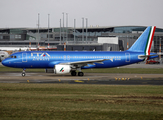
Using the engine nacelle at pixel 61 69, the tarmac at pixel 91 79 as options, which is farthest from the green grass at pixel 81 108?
the engine nacelle at pixel 61 69

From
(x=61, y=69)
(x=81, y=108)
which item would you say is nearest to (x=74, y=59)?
(x=61, y=69)

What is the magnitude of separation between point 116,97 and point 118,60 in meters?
23.7

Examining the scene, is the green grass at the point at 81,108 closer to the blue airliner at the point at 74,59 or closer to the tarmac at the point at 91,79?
the tarmac at the point at 91,79

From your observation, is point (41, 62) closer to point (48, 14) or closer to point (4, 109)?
point (4, 109)

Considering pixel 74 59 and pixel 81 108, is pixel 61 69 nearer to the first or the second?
pixel 74 59

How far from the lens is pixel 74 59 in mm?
42125

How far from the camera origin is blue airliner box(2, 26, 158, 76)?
133 feet

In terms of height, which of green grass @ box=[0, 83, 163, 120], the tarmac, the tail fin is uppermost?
the tail fin

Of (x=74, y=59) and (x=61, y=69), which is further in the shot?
(x=74, y=59)

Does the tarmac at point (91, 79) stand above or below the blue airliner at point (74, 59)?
below

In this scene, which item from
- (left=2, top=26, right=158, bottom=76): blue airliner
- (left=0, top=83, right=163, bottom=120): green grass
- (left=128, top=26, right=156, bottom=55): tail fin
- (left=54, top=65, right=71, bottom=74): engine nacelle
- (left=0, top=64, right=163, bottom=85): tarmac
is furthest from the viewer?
(left=128, top=26, right=156, bottom=55): tail fin

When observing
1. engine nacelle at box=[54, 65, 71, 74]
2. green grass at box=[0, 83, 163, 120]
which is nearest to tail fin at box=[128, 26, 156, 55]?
engine nacelle at box=[54, 65, 71, 74]

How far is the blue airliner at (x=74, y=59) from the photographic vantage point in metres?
40.4

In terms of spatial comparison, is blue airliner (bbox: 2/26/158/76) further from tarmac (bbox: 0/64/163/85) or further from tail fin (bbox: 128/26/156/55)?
tarmac (bbox: 0/64/163/85)
